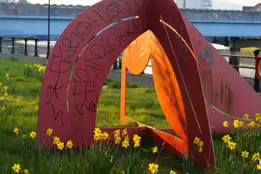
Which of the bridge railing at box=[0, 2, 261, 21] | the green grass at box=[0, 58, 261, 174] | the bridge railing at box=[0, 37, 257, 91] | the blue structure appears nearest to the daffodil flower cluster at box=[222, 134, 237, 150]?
the green grass at box=[0, 58, 261, 174]

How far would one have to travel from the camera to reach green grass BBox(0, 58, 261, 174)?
190 inches

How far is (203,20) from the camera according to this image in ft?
171

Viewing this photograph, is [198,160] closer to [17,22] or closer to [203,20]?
[17,22]

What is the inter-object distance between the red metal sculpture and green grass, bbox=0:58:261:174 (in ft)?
1.05

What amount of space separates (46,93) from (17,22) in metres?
39.0

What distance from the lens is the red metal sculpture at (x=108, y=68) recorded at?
599cm

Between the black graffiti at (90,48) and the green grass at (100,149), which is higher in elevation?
the black graffiti at (90,48)

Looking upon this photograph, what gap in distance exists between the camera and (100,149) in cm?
480

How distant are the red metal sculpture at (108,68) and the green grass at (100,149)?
0.32m

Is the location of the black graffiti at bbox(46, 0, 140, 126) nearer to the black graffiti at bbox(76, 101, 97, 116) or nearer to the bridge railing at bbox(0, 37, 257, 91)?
the black graffiti at bbox(76, 101, 97, 116)

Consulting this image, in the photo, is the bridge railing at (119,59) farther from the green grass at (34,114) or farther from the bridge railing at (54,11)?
the green grass at (34,114)

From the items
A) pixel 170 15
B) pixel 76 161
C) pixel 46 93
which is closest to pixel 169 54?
pixel 170 15

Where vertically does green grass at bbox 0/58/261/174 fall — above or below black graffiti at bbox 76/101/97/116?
below

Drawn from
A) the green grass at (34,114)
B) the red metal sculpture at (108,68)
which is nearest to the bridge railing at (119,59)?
the green grass at (34,114)
